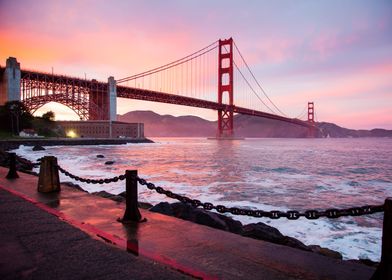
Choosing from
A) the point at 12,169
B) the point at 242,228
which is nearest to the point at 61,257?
the point at 242,228

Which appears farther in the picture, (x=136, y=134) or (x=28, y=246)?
(x=136, y=134)

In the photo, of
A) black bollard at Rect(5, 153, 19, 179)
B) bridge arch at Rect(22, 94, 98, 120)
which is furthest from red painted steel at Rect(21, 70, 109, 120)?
black bollard at Rect(5, 153, 19, 179)

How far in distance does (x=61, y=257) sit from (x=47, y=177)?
455 centimetres

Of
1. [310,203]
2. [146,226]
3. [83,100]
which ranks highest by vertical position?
[83,100]

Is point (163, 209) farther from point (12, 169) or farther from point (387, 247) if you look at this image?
point (387, 247)

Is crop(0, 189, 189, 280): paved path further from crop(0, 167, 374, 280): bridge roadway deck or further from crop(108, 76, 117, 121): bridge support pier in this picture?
crop(108, 76, 117, 121): bridge support pier

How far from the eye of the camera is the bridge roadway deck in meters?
3.32

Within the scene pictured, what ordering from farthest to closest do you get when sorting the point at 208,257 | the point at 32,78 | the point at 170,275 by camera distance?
the point at 32,78 → the point at 208,257 → the point at 170,275

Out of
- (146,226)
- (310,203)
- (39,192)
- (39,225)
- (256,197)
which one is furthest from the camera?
(256,197)

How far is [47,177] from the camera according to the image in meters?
7.55

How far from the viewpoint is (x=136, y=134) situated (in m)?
104

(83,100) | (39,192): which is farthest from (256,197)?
(83,100)

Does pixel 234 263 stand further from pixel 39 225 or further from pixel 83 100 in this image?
pixel 83 100

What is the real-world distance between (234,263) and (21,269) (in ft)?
7.17
